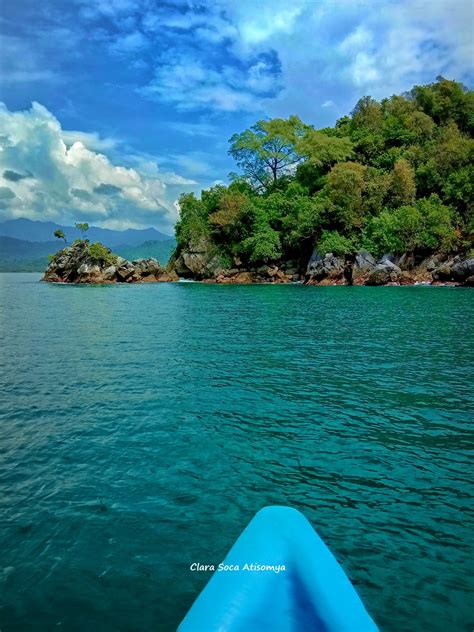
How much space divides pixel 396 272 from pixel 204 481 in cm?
5300

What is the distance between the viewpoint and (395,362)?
1534 centimetres

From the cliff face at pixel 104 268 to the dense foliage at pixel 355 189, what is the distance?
8115mm

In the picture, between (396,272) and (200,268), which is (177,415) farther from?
(200,268)

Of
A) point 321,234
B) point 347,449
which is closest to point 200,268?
point 321,234

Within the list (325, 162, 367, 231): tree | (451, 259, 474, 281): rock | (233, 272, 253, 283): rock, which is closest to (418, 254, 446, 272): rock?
(451, 259, 474, 281): rock

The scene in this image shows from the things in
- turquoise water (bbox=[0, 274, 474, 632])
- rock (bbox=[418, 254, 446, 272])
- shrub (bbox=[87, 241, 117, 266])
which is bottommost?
turquoise water (bbox=[0, 274, 474, 632])

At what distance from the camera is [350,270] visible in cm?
6066

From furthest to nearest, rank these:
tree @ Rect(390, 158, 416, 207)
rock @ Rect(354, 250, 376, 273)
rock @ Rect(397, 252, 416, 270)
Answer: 1. tree @ Rect(390, 158, 416, 207)
2. rock @ Rect(354, 250, 376, 273)
3. rock @ Rect(397, 252, 416, 270)

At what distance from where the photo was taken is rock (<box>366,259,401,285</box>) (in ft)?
181

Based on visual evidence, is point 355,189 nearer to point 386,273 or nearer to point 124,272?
point 386,273

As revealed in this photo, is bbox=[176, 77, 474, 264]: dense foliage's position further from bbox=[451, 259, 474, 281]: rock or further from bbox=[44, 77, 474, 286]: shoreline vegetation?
bbox=[451, 259, 474, 281]: rock

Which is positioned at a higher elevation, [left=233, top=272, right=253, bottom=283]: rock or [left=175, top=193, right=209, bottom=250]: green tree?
[left=175, top=193, right=209, bottom=250]: green tree

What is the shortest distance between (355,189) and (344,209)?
3264 millimetres

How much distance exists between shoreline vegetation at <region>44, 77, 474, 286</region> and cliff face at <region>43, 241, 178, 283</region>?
0.72ft
